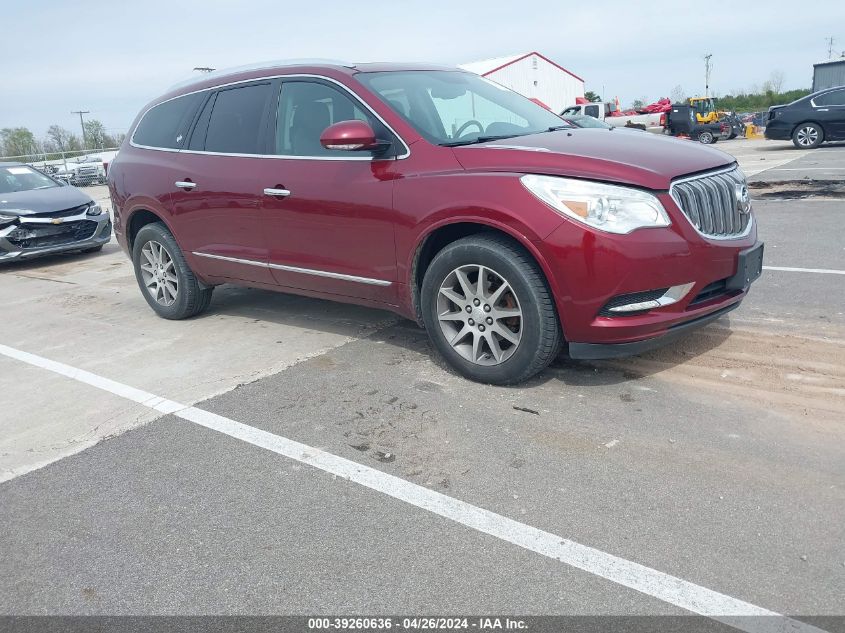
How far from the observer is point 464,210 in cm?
395

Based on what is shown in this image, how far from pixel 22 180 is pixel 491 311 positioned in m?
9.54

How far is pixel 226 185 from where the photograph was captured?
17.2 ft

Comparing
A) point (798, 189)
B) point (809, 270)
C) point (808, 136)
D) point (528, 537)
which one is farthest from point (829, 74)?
point (528, 537)

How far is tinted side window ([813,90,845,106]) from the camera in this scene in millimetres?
19156

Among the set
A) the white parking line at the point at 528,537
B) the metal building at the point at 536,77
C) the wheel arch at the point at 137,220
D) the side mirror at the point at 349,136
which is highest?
the metal building at the point at 536,77

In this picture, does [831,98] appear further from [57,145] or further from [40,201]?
[57,145]

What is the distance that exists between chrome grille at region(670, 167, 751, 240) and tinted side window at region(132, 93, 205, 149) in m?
3.86

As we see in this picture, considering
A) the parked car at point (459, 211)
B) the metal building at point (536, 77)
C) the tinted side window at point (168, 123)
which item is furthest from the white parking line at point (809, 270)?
the metal building at point (536, 77)

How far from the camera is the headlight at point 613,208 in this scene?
11.7 ft

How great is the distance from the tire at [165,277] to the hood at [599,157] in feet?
9.53

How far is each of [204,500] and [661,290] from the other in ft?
7.96

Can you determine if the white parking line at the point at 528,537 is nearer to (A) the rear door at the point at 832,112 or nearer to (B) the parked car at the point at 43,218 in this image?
(B) the parked car at the point at 43,218

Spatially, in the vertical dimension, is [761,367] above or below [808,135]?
below

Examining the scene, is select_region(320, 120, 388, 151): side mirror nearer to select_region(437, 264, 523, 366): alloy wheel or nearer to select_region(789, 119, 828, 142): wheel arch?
select_region(437, 264, 523, 366): alloy wheel
